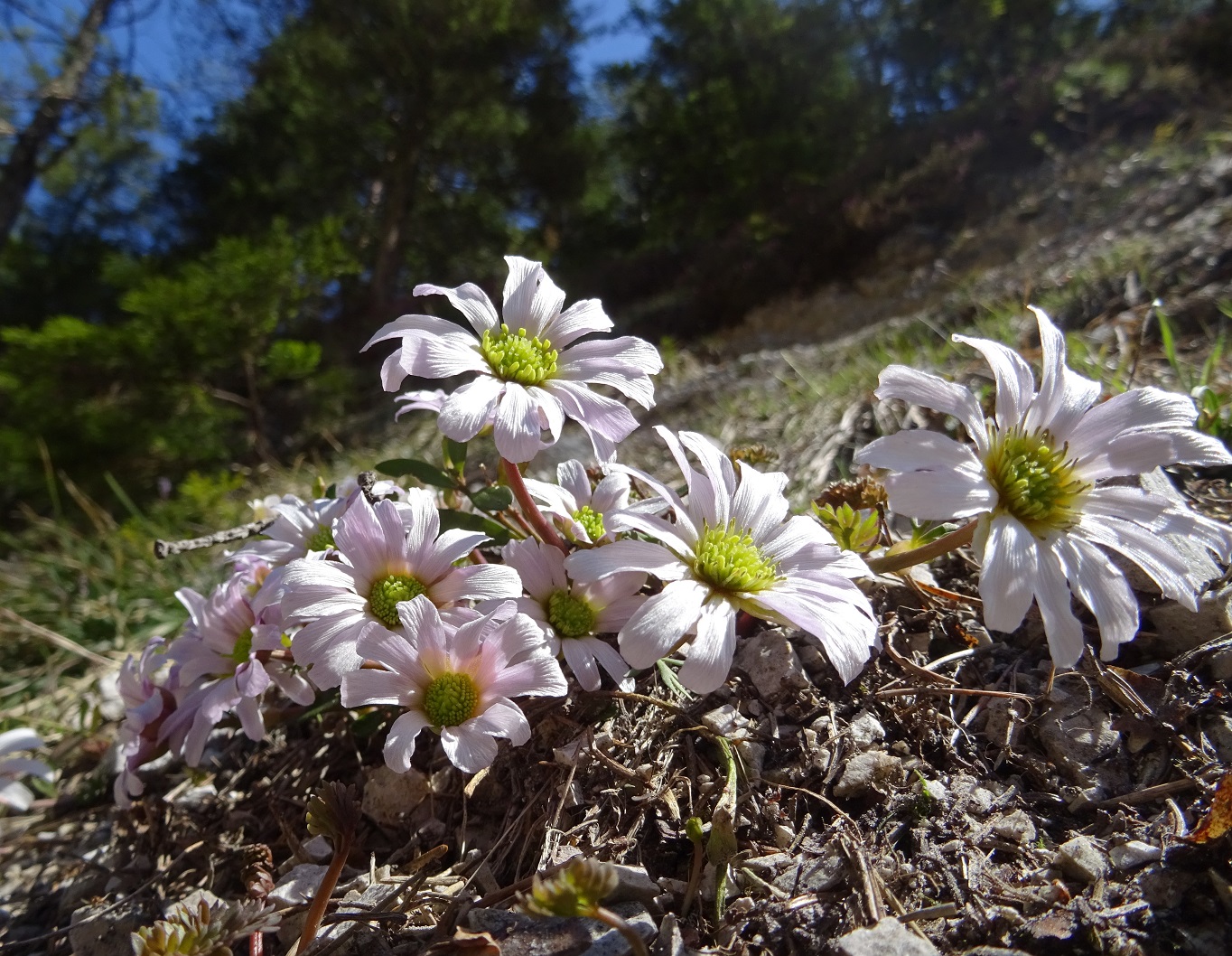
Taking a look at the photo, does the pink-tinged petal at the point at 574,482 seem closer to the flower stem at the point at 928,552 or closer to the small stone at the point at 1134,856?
the flower stem at the point at 928,552

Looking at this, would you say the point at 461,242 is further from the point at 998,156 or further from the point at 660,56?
the point at 998,156

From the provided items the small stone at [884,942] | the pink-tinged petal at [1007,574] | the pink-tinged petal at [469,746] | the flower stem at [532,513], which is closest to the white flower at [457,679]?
the pink-tinged petal at [469,746]

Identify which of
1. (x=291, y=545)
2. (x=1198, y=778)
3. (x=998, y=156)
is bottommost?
(x=1198, y=778)

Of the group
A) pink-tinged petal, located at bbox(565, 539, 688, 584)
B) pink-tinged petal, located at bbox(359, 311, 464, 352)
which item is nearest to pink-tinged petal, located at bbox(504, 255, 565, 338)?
pink-tinged petal, located at bbox(359, 311, 464, 352)

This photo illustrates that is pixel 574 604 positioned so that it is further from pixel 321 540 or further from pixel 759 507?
pixel 321 540

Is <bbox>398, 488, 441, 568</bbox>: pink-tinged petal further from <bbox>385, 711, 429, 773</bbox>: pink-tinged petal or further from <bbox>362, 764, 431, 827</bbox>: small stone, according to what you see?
<bbox>362, 764, 431, 827</bbox>: small stone

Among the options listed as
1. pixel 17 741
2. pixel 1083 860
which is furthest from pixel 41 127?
pixel 1083 860

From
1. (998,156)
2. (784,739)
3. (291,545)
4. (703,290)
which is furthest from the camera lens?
(998,156)

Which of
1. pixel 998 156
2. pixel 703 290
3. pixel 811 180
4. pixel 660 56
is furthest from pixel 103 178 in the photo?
pixel 998 156
